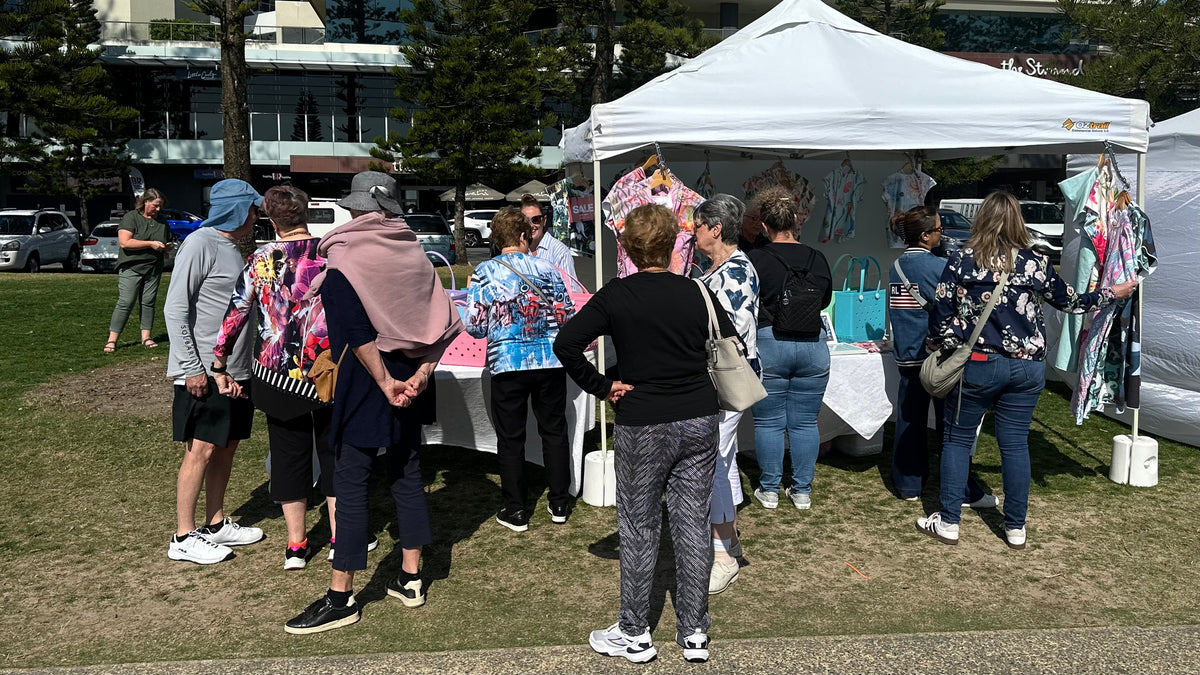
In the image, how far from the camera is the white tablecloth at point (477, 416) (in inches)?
216

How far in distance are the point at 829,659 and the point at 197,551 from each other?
9.30 ft

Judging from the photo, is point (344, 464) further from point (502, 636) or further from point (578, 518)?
point (578, 518)

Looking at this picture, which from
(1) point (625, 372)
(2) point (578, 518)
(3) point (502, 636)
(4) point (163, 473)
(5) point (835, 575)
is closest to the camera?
(1) point (625, 372)

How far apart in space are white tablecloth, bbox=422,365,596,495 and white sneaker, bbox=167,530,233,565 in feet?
4.63

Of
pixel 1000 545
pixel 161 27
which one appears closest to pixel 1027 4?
pixel 161 27

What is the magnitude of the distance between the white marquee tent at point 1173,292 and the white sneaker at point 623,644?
4.88m

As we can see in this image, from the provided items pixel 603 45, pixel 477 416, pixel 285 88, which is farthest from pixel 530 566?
pixel 285 88

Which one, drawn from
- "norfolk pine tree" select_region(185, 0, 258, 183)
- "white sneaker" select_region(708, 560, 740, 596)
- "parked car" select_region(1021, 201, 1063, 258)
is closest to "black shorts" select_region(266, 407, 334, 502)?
"white sneaker" select_region(708, 560, 740, 596)

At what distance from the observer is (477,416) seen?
5.62 m

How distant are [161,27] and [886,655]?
41550mm

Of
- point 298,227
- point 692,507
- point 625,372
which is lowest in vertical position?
point 692,507

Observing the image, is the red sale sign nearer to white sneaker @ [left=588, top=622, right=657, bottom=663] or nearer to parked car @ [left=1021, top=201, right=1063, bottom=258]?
white sneaker @ [left=588, top=622, right=657, bottom=663]

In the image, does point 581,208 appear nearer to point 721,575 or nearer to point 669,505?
point 721,575

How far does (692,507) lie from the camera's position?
11.4 ft
